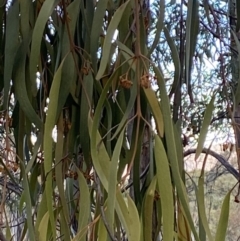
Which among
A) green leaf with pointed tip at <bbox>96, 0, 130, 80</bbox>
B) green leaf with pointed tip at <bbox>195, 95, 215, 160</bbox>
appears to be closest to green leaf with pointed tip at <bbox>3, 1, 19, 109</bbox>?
green leaf with pointed tip at <bbox>96, 0, 130, 80</bbox>

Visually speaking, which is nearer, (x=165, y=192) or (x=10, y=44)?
(x=165, y=192)

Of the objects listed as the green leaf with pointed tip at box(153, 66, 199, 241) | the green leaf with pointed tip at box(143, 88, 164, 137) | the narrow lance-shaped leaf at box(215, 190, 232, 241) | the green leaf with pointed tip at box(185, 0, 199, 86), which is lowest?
the narrow lance-shaped leaf at box(215, 190, 232, 241)

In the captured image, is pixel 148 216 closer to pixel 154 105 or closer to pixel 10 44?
pixel 154 105

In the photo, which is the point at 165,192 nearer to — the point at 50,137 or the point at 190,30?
the point at 50,137

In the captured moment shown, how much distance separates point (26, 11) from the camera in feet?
1.82

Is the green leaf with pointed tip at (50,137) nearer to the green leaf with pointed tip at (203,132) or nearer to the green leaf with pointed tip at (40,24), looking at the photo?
the green leaf with pointed tip at (40,24)

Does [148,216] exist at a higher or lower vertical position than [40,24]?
lower

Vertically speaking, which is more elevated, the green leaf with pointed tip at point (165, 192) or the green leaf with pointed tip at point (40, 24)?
the green leaf with pointed tip at point (40, 24)

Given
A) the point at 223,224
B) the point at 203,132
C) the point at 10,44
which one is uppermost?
the point at 10,44

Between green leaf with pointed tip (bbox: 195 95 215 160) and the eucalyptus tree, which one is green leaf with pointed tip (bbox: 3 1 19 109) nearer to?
the eucalyptus tree

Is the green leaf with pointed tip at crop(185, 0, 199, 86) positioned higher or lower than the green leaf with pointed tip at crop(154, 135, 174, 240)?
higher

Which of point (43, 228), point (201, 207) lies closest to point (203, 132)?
point (201, 207)

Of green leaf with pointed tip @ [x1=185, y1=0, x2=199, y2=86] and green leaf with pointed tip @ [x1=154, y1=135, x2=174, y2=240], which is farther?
green leaf with pointed tip @ [x1=185, y1=0, x2=199, y2=86]

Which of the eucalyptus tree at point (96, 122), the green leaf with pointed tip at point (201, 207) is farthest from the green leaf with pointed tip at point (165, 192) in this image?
the green leaf with pointed tip at point (201, 207)
